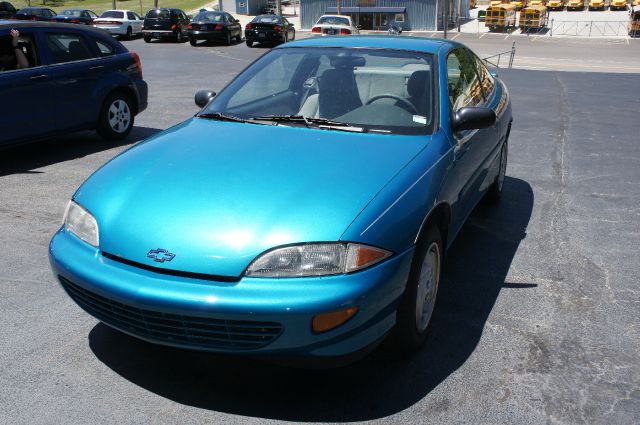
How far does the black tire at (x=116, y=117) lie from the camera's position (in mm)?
8508

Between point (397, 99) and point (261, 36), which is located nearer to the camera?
point (397, 99)

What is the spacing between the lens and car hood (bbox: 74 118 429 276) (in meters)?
2.94

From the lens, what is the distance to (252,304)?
2771mm

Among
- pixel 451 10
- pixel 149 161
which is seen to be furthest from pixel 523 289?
pixel 451 10

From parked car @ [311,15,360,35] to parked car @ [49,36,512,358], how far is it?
26285 millimetres

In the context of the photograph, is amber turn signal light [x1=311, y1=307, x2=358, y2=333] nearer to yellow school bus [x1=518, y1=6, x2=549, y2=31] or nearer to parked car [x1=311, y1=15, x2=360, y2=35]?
parked car [x1=311, y1=15, x2=360, y2=35]

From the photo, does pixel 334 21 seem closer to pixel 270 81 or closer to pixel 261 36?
pixel 261 36

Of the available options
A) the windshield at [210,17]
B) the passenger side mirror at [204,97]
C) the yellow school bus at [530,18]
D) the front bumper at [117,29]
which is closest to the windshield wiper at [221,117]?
the passenger side mirror at [204,97]

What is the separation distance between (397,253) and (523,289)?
175cm

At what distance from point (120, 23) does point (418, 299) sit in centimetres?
3447

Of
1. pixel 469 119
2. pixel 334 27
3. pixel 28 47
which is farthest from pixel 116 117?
pixel 334 27

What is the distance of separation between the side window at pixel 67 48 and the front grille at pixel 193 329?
5.62 m

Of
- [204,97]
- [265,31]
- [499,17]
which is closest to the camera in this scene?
[204,97]

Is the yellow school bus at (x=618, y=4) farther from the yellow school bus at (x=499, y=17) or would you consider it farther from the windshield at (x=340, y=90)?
the windshield at (x=340, y=90)
